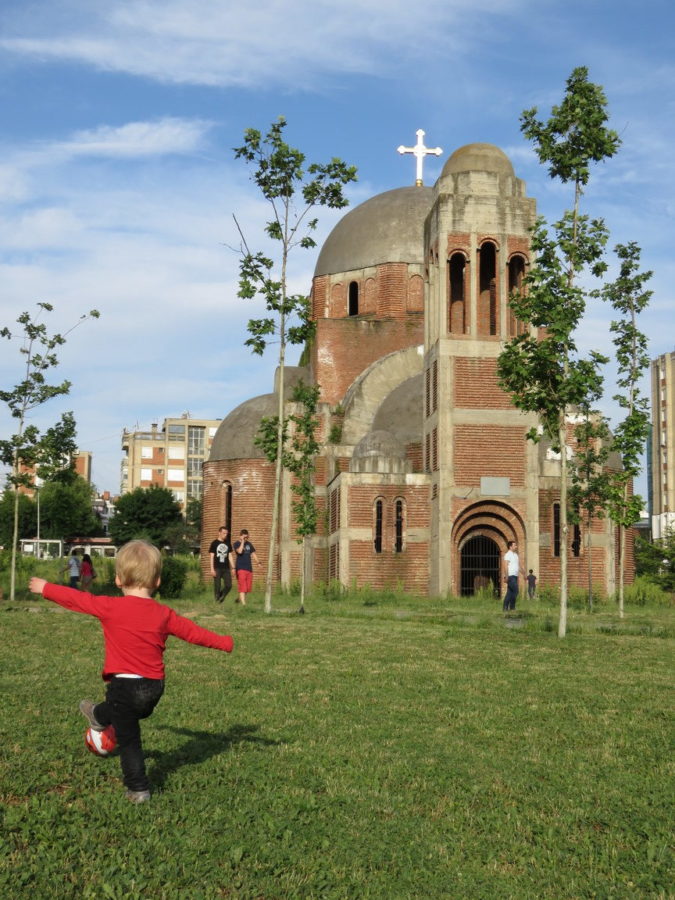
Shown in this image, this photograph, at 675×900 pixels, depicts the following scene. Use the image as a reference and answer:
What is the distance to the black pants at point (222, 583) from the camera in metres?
23.4

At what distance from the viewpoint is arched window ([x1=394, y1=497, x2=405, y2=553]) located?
3328 centimetres

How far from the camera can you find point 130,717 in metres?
5.80

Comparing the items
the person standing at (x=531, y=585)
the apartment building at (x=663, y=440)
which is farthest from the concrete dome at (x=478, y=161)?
the apartment building at (x=663, y=440)

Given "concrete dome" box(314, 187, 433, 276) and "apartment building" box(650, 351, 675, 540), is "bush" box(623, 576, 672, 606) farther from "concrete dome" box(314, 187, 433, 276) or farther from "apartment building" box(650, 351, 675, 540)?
"apartment building" box(650, 351, 675, 540)

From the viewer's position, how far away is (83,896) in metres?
4.42

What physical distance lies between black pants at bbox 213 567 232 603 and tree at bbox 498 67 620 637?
27.9 feet

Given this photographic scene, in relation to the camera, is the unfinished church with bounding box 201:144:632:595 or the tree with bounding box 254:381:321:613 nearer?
the tree with bounding box 254:381:321:613

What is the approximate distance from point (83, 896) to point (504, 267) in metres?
29.1

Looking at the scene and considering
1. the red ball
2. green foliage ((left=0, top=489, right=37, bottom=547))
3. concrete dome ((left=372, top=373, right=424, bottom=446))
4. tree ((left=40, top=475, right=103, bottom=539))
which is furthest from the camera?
tree ((left=40, top=475, right=103, bottom=539))

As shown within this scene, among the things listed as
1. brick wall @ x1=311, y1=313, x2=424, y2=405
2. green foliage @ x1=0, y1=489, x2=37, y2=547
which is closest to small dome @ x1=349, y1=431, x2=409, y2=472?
brick wall @ x1=311, y1=313, x2=424, y2=405

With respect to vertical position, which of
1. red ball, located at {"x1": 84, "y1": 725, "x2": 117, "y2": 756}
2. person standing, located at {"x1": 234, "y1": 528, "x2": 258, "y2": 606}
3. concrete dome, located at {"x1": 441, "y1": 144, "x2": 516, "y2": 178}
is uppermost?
concrete dome, located at {"x1": 441, "y1": 144, "x2": 516, "y2": 178}

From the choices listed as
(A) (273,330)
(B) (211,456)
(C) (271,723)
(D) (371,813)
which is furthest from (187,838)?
(B) (211,456)

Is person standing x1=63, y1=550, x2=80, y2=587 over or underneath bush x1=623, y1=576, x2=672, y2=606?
over

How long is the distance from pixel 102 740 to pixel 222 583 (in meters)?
17.7
